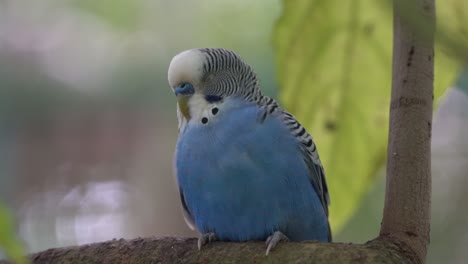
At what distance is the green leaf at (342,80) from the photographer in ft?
3.69

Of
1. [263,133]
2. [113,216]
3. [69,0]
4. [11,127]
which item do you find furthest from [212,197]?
[11,127]

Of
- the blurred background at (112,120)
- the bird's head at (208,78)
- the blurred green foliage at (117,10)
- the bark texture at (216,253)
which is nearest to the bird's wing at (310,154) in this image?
the bird's head at (208,78)

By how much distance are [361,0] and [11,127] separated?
10.5ft

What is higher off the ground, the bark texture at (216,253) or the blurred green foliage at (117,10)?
the blurred green foliage at (117,10)

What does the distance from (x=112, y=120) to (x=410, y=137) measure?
317 centimetres

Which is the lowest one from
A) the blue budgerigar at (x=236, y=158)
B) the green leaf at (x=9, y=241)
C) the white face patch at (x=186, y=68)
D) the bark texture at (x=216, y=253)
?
the bark texture at (x=216, y=253)

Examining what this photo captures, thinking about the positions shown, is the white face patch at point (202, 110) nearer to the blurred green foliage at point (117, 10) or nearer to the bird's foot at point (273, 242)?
the bird's foot at point (273, 242)

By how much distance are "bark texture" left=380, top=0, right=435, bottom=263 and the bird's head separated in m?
0.46

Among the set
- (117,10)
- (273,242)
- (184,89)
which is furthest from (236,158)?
(117,10)

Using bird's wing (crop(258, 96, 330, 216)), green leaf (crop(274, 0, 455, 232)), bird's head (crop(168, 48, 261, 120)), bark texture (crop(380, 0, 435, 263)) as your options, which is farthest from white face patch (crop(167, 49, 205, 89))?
bark texture (crop(380, 0, 435, 263))

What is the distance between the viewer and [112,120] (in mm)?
4145

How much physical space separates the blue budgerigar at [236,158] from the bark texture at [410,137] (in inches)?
14.0

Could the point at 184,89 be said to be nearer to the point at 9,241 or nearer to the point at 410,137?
the point at 410,137

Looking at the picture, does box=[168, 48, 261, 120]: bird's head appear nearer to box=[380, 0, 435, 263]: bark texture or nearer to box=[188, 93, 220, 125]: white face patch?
box=[188, 93, 220, 125]: white face patch
